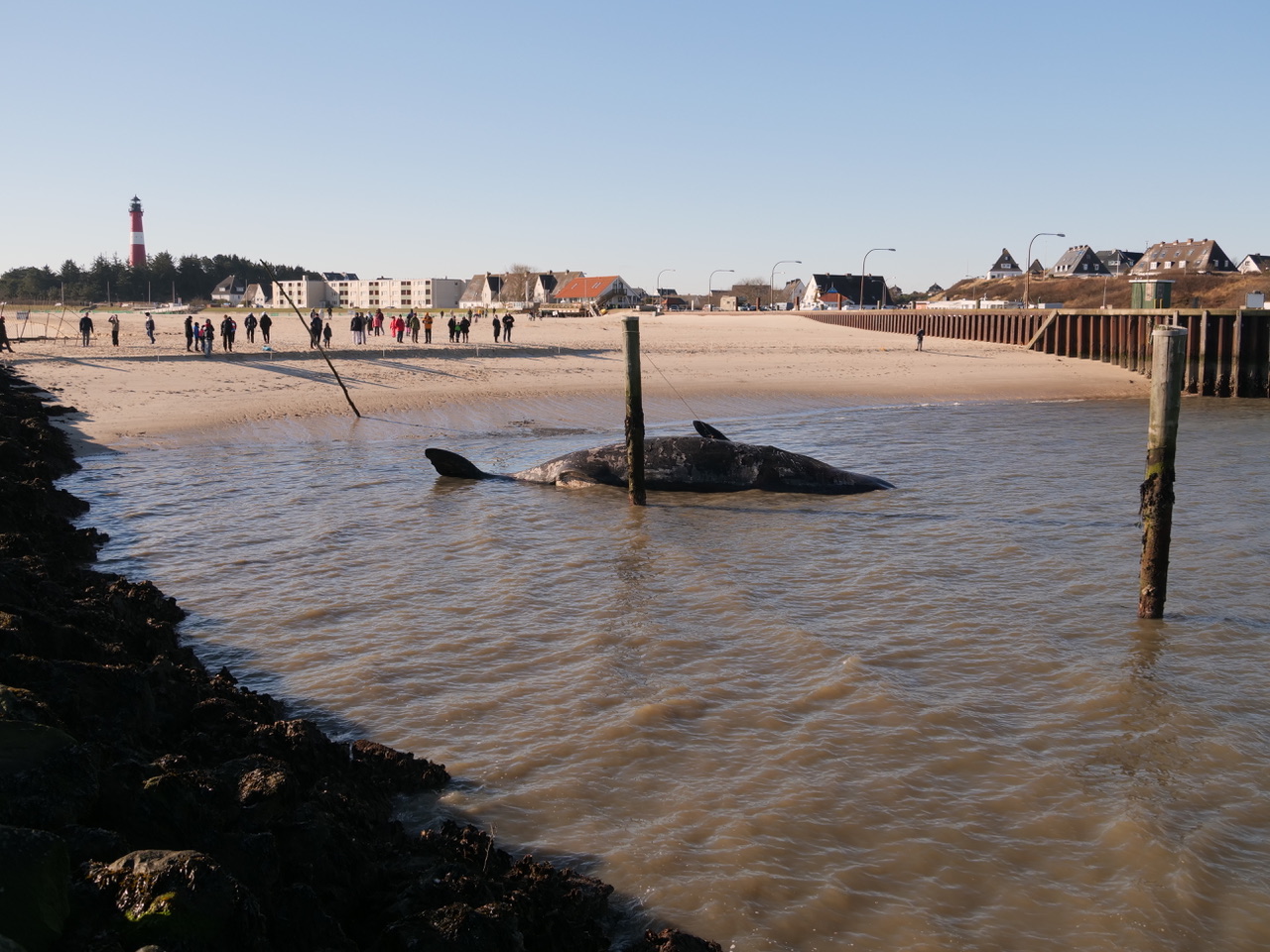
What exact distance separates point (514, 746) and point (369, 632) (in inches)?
110

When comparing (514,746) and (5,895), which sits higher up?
(5,895)

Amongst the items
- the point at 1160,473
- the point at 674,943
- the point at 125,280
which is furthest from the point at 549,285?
the point at 674,943

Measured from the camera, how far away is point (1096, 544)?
480 inches

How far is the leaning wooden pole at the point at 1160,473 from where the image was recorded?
9250 millimetres

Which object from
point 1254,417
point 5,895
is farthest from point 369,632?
point 1254,417

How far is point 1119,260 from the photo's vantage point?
14225 cm

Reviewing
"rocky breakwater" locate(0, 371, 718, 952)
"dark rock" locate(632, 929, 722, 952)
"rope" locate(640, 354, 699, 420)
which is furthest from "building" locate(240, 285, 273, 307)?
"dark rock" locate(632, 929, 722, 952)

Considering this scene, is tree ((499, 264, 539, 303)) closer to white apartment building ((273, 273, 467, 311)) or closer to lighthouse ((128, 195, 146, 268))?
white apartment building ((273, 273, 467, 311))

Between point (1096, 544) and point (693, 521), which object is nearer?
point (1096, 544)

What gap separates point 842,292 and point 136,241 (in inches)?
3808

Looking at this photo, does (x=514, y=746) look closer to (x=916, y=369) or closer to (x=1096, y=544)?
(x=1096, y=544)

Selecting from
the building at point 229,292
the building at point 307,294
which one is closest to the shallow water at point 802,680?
the building at point 307,294

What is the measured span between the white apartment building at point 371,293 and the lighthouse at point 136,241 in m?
17.9

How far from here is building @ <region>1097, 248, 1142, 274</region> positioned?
141 meters
